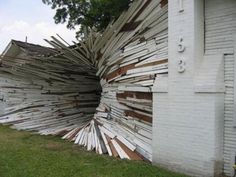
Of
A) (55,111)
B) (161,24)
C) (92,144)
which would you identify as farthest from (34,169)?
(55,111)

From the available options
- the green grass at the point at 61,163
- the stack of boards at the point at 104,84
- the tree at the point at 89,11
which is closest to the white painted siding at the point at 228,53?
the green grass at the point at 61,163

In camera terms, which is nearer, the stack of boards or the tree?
the stack of boards

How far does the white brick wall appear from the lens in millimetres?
8508

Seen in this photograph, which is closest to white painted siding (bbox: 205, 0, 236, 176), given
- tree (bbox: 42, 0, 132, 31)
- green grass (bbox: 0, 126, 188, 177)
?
green grass (bbox: 0, 126, 188, 177)

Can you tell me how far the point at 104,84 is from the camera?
14.9 meters

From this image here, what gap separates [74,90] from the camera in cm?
1916

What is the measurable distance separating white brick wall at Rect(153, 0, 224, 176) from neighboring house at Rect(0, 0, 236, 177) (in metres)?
0.02

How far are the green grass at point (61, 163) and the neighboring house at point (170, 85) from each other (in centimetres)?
54

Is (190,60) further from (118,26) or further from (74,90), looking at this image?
(74,90)

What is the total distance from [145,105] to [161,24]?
2.18m

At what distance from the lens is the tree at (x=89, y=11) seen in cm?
1964

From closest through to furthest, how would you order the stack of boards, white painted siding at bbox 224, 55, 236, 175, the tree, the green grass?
white painted siding at bbox 224, 55, 236, 175 < the green grass < the stack of boards < the tree

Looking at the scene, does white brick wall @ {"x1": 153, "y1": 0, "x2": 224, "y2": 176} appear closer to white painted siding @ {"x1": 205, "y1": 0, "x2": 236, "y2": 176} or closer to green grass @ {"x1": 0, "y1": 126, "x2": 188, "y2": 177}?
white painted siding @ {"x1": 205, "y1": 0, "x2": 236, "y2": 176}

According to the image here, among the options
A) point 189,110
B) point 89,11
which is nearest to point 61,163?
point 189,110
